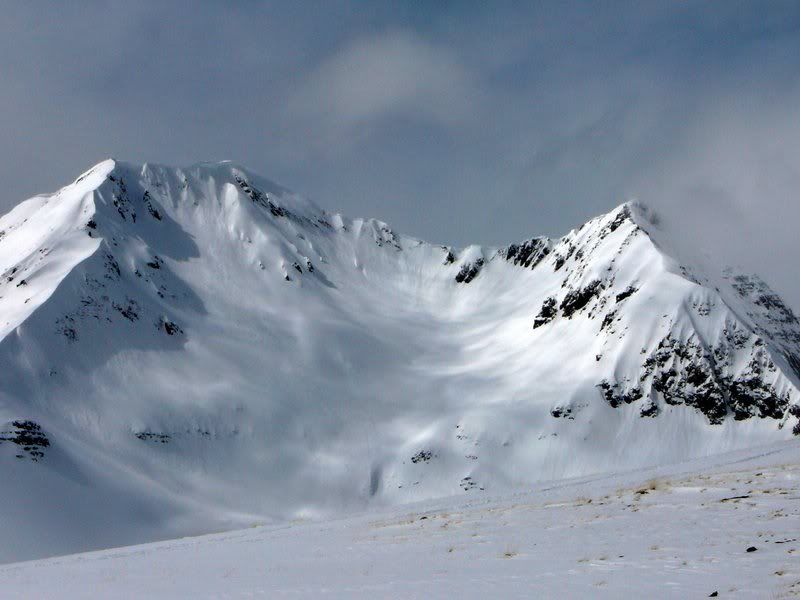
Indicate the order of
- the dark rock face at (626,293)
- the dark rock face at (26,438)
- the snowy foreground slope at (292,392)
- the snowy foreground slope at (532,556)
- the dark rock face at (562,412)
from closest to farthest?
1. the snowy foreground slope at (532,556)
2. the dark rock face at (26,438)
3. the snowy foreground slope at (292,392)
4. the dark rock face at (562,412)
5. the dark rock face at (626,293)

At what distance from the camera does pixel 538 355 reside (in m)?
177

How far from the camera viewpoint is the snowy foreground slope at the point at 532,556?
13570 millimetres

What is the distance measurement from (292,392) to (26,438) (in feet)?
189

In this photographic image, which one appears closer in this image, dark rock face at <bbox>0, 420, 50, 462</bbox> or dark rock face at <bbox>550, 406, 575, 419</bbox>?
dark rock face at <bbox>0, 420, 50, 462</bbox>

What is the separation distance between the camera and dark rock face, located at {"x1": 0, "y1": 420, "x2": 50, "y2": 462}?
351ft

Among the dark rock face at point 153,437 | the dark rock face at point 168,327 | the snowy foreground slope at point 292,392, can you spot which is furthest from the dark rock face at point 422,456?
the dark rock face at point 168,327

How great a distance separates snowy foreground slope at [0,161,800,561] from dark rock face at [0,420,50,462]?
30 centimetres

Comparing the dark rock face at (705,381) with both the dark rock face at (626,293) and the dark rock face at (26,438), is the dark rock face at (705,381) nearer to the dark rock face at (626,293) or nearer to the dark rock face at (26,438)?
the dark rock face at (626,293)

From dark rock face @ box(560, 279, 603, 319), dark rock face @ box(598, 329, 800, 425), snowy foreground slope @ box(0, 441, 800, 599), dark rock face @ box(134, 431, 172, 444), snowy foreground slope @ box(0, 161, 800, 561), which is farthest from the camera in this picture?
dark rock face @ box(560, 279, 603, 319)

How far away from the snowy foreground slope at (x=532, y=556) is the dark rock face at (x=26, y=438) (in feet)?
289

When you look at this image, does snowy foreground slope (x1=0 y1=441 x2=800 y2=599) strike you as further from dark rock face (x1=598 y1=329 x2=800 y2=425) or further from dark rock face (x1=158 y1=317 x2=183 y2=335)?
dark rock face (x1=158 y1=317 x2=183 y2=335)

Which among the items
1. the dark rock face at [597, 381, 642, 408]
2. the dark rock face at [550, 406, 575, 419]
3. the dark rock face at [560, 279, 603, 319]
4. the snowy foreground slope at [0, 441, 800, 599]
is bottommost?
the snowy foreground slope at [0, 441, 800, 599]

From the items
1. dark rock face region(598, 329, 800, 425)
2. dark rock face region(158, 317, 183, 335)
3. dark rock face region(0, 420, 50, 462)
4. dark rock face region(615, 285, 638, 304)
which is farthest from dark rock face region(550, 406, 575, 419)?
dark rock face region(0, 420, 50, 462)

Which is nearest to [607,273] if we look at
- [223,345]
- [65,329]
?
[223,345]
